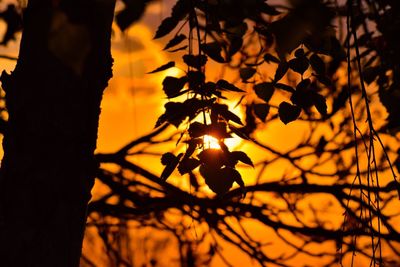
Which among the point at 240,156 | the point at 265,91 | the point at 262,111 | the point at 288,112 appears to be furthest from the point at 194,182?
the point at 240,156

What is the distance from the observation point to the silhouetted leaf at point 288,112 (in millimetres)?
2717

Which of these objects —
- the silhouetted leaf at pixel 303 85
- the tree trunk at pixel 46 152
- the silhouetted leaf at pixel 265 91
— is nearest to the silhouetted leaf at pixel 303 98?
the silhouetted leaf at pixel 303 85

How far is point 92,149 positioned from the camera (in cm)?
259

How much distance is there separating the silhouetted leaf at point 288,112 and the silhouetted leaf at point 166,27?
0.61 metres

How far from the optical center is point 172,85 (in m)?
2.68

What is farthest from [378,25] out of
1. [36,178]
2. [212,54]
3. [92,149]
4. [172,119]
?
[36,178]

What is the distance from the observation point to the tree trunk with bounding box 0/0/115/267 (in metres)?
2.41

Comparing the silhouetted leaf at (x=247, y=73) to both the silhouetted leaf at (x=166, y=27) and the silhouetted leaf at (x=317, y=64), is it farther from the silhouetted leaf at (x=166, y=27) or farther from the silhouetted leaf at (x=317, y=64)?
the silhouetted leaf at (x=166, y=27)

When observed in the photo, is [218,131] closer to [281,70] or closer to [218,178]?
[218,178]

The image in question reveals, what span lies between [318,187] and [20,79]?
376 centimetres

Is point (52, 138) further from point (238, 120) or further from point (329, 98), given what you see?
point (329, 98)

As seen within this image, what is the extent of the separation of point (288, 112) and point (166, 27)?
0.65 metres

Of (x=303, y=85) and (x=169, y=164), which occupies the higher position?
(x=303, y=85)

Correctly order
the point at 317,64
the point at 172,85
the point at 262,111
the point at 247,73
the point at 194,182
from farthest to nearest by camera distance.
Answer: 1. the point at 194,182
2. the point at 247,73
3. the point at 262,111
4. the point at 317,64
5. the point at 172,85
